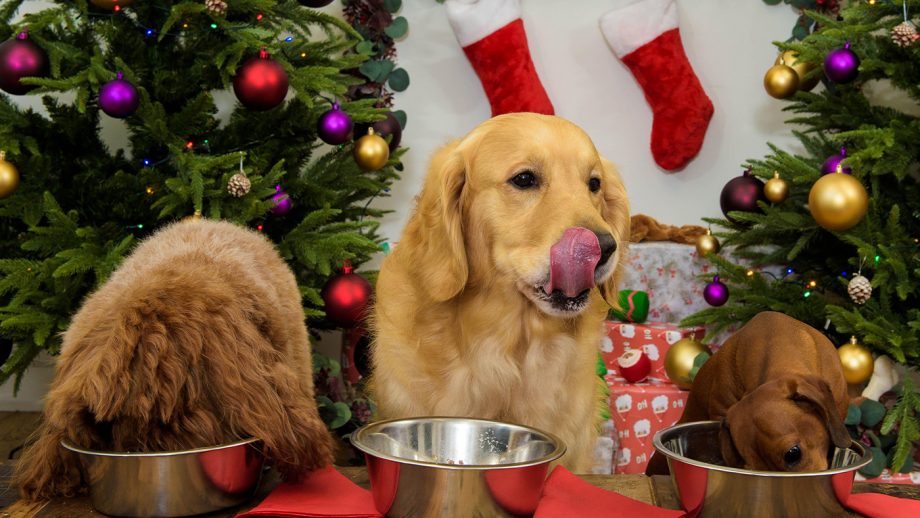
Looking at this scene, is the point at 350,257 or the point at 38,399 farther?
the point at 38,399

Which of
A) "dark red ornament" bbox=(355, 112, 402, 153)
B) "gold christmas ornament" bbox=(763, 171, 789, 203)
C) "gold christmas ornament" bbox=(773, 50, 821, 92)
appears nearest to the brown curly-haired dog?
"dark red ornament" bbox=(355, 112, 402, 153)

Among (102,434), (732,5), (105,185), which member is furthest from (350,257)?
(732,5)

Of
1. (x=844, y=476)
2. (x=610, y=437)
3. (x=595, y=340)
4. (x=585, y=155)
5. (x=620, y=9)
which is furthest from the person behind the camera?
(x=620, y=9)

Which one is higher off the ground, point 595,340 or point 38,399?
point 595,340

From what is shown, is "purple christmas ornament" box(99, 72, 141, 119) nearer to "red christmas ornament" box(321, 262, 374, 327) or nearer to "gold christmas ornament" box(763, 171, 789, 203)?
"red christmas ornament" box(321, 262, 374, 327)

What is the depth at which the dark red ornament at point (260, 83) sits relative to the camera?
2658 mm

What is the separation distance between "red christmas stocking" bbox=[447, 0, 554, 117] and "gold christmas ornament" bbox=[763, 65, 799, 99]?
3.20 feet

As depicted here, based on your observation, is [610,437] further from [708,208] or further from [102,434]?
[102,434]

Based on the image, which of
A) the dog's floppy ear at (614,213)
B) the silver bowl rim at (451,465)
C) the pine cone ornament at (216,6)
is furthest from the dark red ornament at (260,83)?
the silver bowl rim at (451,465)

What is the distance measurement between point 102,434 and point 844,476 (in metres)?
1.11

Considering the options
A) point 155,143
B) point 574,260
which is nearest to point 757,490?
point 574,260

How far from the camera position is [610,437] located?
124 inches

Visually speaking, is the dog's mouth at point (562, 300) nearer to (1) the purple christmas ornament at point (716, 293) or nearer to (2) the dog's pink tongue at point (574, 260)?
(2) the dog's pink tongue at point (574, 260)

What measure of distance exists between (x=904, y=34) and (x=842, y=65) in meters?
0.22
